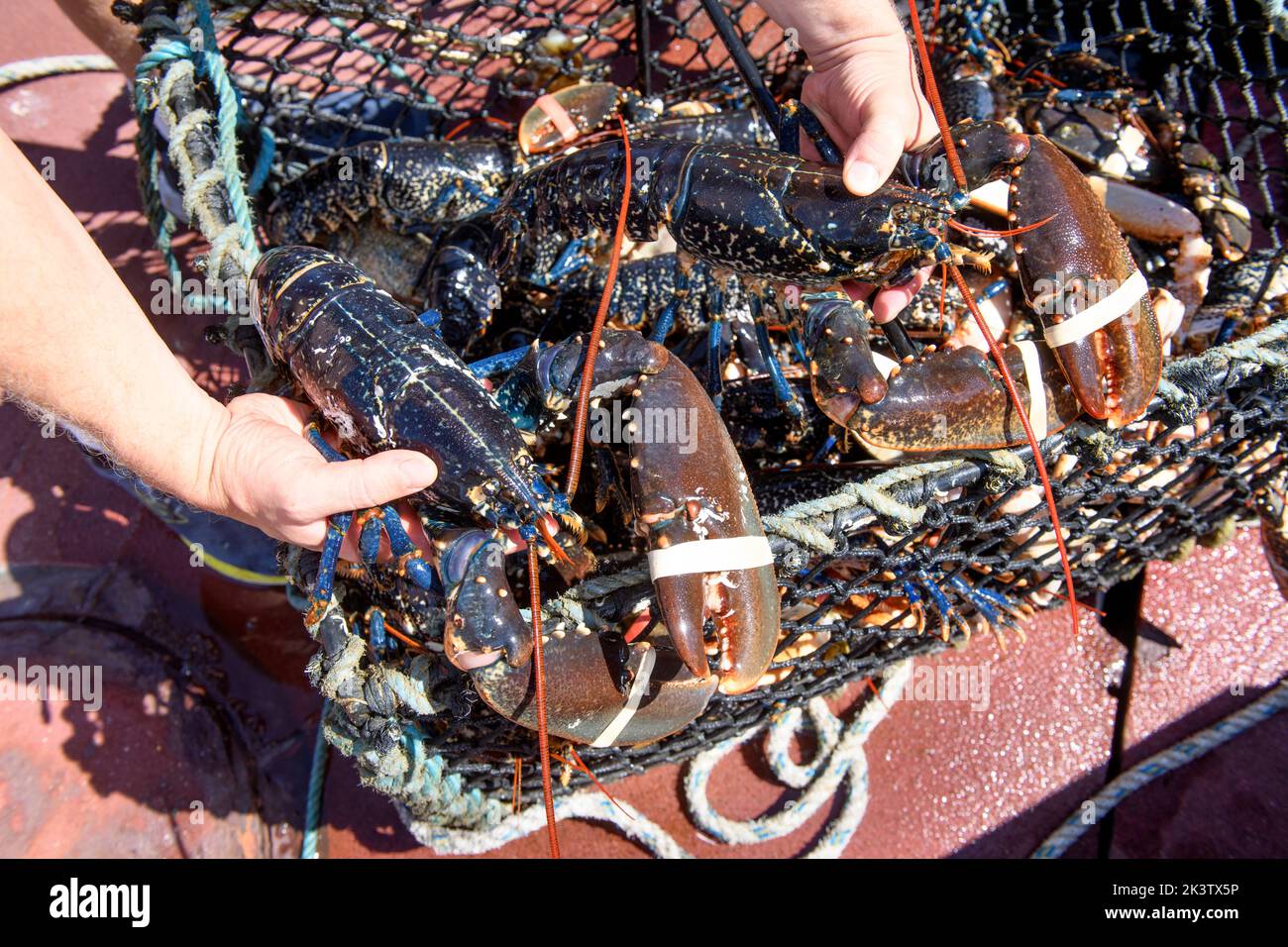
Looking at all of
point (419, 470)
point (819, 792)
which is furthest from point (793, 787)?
point (419, 470)

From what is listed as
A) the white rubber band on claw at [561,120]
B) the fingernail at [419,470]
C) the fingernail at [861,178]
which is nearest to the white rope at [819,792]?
the fingernail at [419,470]

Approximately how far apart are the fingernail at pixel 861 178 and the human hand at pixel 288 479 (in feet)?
3.55

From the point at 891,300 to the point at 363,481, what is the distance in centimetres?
140

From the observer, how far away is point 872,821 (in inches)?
94.9

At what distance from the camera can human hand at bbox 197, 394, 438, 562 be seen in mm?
1548

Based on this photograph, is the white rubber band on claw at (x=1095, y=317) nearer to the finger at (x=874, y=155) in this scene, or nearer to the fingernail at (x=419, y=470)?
the finger at (x=874, y=155)

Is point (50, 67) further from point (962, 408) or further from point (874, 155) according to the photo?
point (962, 408)

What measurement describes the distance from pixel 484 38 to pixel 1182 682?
10.4ft

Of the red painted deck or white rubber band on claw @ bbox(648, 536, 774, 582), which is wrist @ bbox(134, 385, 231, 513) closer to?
white rubber band on claw @ bbox(648, 536, 774, 582)

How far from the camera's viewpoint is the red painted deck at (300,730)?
226 cm

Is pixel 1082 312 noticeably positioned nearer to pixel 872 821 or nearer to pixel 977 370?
pixel 977 370

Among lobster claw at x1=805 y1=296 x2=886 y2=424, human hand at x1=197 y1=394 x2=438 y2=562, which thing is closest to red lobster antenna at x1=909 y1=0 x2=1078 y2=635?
lobster claw at x1=805 y1=296 x2=886 y2=424

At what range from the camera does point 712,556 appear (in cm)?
151
